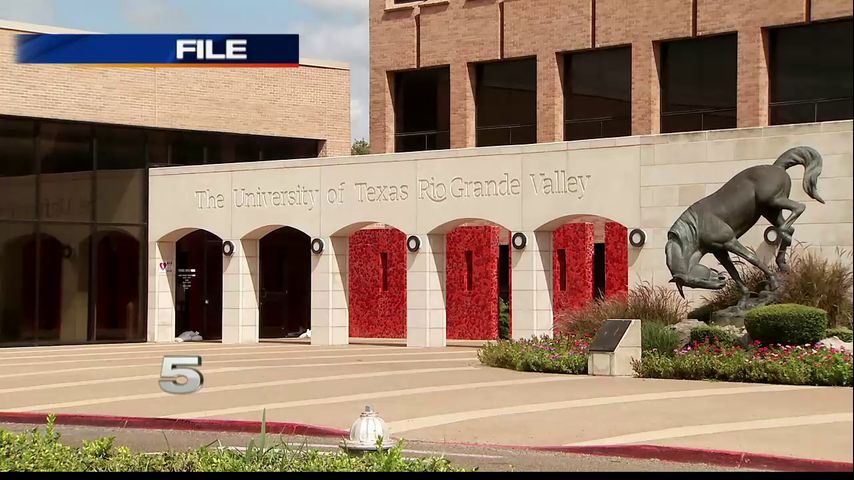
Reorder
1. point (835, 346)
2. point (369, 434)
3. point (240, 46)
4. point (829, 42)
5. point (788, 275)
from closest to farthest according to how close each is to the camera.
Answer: point (369, 434), point (240, 46), point (835, 346), point (788, 275), point (829, 42)

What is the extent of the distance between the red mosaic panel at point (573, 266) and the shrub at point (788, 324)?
12.9 metres

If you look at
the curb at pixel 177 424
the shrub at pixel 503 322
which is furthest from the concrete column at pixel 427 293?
the curb at pixel 177 424

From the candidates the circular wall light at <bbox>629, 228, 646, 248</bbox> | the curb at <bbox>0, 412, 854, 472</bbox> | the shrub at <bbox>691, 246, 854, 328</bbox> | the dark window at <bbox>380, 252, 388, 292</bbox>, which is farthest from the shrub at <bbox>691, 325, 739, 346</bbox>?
the dark window at <bbox>380, 252, 388, 292</bbox>

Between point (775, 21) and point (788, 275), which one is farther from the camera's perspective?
point (775, 21)

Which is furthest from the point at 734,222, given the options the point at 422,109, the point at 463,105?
the point at 422,109

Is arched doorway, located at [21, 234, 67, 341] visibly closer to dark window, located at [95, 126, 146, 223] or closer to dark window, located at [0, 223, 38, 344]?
dark window, located at [0, 223, 38, 344]

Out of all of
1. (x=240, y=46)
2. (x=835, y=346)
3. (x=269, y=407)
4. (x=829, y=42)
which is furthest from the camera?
(x=829, y=42)

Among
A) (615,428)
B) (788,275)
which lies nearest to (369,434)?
(615,428)

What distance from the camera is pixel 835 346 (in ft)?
70.6

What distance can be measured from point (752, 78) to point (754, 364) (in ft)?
55.7

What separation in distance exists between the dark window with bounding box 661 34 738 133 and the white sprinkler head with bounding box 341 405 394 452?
26607mm

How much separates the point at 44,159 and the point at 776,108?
64.1ft

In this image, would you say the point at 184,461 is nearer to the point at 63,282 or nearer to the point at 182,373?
the point at 182,373

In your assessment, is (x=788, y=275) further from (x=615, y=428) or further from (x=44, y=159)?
(x=44, y=159)
